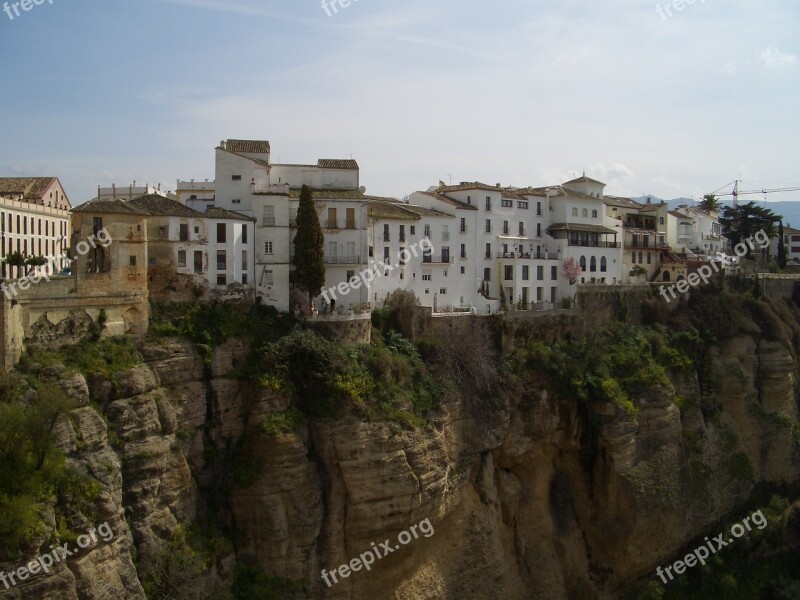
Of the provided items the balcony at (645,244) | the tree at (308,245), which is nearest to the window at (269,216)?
the tree at (308,245)

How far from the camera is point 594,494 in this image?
127ft

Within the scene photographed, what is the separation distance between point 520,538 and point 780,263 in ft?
103

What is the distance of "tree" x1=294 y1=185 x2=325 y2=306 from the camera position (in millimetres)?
33562

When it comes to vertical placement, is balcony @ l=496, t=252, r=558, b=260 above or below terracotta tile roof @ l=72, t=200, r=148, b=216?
below

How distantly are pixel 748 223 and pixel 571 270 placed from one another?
2227cm

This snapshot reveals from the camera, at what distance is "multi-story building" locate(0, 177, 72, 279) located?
36312 mm

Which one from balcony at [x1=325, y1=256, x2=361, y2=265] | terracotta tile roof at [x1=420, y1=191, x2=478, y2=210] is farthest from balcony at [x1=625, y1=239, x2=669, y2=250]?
balcony at [x1=325, y1=256, x2=361, y2=265]
